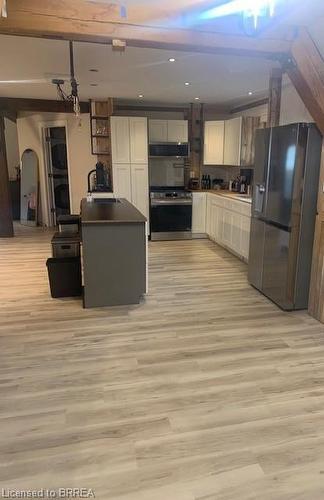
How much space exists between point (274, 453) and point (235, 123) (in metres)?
5.32

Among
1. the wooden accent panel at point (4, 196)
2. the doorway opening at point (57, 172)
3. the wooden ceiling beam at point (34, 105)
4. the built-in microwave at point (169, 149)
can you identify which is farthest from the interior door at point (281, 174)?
the doorway opening at point (57, 172)

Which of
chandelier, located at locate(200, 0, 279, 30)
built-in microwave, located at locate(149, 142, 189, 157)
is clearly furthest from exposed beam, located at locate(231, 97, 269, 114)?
chandelier, located at locate(200, 0, 279, 30)

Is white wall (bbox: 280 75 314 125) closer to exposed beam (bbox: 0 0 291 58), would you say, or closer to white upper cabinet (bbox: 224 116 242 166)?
exposed beam (bbox: 0 0 291 58)

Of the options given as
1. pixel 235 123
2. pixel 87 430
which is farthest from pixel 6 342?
pixel 235 123

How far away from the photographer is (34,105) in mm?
6293

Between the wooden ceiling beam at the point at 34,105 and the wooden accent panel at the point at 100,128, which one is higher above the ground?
the wooden ceiling beam at the point at 34,105

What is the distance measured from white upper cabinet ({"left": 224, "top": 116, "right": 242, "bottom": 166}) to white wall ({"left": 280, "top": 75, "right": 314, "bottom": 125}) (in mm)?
2077

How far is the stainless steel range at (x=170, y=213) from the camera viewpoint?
6.23 meters

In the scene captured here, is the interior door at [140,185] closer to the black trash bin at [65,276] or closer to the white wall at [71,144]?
the white wall at [71,144]

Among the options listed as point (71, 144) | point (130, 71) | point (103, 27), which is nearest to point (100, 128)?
point (71, 144)

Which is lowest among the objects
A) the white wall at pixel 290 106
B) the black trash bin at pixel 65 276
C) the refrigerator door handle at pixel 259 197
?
the black trash bin at pixel 65 276

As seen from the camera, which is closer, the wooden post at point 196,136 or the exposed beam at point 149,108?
the exposed beam at point 149,108

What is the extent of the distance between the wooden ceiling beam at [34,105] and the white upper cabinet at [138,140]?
111 centimetres

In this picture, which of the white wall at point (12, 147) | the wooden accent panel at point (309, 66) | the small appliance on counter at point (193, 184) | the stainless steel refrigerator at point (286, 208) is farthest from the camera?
the white wall at point (12, 147)
